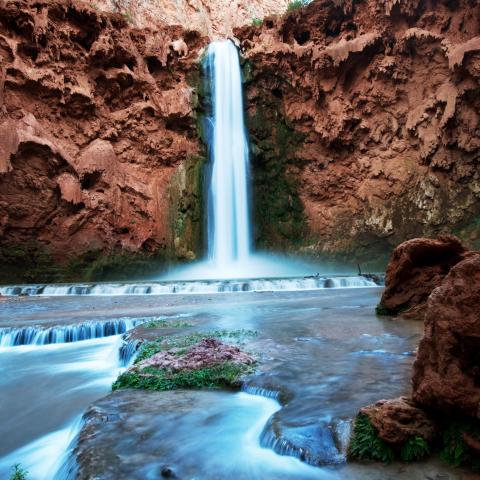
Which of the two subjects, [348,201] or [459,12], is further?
[348,201]

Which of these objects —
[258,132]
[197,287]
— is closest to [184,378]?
[197,287]

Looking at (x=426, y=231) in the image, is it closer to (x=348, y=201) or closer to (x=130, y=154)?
(x=348, y=201)

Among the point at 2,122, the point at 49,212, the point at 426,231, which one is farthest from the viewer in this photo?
the point at 426,231

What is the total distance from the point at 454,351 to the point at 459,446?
1.86 feet

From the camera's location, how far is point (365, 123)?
2695cm

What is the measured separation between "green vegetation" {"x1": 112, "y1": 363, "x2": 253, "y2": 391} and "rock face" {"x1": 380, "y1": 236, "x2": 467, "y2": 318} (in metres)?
4.71

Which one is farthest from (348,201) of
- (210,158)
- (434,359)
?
(434,359)

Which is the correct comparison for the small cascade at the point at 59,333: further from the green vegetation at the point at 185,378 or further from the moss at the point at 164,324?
the green vegetation at the point at 185,378

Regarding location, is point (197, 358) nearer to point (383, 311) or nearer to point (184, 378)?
point (184, 378)

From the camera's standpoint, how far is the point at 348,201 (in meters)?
27.3

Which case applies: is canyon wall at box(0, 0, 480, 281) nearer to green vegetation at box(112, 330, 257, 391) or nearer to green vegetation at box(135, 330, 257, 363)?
green vegetation at box(135, 330, 257, 363)

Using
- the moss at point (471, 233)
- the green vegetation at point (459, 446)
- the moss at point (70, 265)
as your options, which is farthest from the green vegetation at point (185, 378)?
the moss at point (471, 233)

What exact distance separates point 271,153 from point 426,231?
1041cm

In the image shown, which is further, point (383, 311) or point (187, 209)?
point (187, 209)
